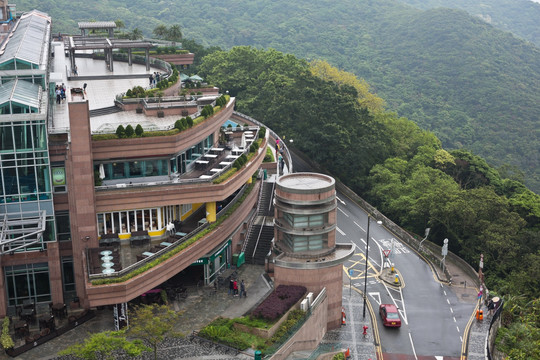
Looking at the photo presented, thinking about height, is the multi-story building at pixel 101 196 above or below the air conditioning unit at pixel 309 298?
above

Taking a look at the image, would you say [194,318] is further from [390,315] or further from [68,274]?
[390,315]

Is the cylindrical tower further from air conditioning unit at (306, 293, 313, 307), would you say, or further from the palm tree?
the palm tree

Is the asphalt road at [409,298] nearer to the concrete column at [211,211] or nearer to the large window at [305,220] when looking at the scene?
the large window at [305,220]

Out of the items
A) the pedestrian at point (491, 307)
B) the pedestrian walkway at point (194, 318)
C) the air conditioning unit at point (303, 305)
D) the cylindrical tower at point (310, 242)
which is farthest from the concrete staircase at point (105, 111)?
the pedestrian at point (491, 307)

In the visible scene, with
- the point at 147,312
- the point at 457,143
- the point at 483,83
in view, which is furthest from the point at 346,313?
the point at 483,83

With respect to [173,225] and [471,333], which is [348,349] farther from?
[173,225]

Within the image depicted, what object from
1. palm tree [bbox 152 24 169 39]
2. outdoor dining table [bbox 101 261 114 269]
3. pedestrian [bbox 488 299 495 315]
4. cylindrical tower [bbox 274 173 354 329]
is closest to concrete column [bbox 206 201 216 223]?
cylindrical tower [bbox 274 173 354 329]
